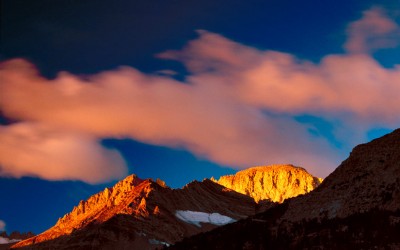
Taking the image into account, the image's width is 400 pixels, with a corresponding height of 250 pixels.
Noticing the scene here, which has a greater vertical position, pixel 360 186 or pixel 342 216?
pixel 360 186

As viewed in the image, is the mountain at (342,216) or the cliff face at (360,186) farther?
the cliff face at (360,186)

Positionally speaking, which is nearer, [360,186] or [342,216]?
[342,216]

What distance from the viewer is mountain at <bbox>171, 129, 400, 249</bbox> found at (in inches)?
2309

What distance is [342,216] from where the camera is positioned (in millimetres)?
69000

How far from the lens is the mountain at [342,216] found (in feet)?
192

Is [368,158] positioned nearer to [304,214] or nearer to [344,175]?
[344,175]

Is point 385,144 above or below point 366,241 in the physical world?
above

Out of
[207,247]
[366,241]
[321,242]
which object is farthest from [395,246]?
[207,247]

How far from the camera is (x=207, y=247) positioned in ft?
257

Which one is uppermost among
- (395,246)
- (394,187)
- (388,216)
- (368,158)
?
(368,158)

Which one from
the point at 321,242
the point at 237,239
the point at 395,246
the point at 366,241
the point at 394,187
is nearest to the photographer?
the point at 395,246

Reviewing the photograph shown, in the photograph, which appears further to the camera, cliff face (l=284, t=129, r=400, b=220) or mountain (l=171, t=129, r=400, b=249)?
cliff face (l=284, t=129, r=400, b=220)

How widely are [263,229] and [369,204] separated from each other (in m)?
13.7

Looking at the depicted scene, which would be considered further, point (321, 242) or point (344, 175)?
point (344, 175)
